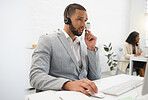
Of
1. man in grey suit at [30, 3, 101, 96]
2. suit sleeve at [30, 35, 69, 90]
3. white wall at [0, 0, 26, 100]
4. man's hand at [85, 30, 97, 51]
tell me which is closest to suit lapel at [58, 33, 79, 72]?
man in grey suit at [30, 3, 101, 96]

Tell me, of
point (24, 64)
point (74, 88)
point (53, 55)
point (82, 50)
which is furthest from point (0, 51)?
point (82, 50)

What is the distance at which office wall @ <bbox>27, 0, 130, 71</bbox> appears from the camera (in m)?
3.35

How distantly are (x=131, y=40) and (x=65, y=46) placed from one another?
3.06m

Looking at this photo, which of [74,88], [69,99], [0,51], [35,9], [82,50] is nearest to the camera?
[0,51]

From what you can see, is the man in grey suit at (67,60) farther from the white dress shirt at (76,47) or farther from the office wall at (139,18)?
the office wall at (139,18)

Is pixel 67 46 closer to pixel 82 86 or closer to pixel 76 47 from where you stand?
pixel 76 47

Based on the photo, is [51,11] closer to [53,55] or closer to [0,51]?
[53,55]

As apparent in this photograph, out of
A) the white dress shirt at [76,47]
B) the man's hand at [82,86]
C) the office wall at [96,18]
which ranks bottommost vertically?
the man's hand at [82,86]

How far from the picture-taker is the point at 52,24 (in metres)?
3.71

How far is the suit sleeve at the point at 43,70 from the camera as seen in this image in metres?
0.90

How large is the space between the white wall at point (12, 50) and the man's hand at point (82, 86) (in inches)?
21.3

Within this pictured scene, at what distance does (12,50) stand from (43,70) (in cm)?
75

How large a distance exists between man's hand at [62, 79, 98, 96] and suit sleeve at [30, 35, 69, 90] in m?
0.04

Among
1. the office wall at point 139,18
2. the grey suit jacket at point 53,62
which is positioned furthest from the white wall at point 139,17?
the grey suit jacket at point 53,62
